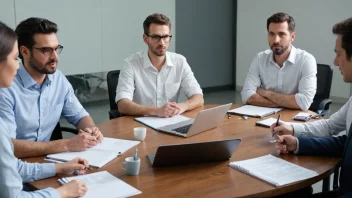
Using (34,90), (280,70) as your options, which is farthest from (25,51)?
(280,70)

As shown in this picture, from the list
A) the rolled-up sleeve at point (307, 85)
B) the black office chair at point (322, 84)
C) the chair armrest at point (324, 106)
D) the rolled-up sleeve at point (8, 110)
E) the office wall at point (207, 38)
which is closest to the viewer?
the rolled-up sleeve at point (8, 110)

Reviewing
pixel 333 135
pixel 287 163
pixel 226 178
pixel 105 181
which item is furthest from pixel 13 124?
pixel 333 135

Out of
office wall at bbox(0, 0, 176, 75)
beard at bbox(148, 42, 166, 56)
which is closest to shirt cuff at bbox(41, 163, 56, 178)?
beard at bbox(148, 42, 166, 56)

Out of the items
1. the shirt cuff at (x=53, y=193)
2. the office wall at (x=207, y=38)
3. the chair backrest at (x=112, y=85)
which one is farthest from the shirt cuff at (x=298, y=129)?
the office wall at (x=207, y=38)

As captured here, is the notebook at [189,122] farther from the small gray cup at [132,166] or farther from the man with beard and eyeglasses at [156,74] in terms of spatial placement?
the small gray cup at [132,166]

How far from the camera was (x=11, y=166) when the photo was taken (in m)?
1.42

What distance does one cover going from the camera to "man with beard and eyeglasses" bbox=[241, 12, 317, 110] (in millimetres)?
3054

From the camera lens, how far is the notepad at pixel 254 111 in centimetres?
270

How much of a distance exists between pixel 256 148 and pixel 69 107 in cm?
119

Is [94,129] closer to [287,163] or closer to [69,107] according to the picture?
[69,107]

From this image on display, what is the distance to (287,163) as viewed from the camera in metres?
1.87

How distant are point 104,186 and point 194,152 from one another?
1.37 ft

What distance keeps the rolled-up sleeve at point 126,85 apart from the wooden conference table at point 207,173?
0.63m

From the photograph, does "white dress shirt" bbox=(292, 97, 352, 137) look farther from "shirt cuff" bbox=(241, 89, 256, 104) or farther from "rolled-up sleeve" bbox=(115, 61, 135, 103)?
"rolled-up sleeve" bbox=(115, 61, 135, 103)
